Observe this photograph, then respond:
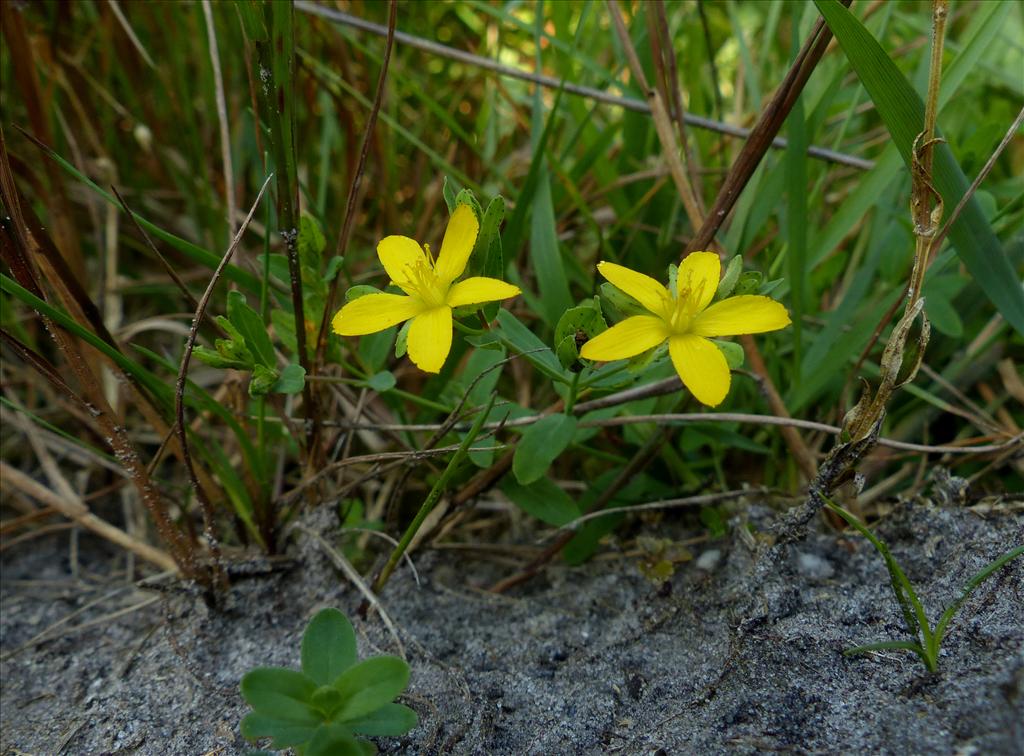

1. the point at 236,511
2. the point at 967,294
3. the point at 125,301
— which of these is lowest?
the point at 125,301

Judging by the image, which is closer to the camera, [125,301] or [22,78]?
[22,78]

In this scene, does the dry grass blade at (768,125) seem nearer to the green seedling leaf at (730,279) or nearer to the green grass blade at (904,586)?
the green seedling leaf at (730,279)

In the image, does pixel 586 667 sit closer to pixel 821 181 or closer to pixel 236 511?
pixel 236 511

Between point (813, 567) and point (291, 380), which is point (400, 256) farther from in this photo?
point (813, 567)

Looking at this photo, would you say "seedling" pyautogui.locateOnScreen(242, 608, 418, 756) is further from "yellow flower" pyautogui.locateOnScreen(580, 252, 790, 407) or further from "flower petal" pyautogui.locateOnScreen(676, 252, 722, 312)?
"flower petal" pyautogui.locateOnScreen(676, 252, 722, 312)

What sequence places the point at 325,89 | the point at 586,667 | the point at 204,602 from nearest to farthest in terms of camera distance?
the point at 586,667 < the point at 204,602 < the point at 325,89

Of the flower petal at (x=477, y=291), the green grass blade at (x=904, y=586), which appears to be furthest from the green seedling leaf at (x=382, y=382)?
the green grass blade at (x=904, y=586)

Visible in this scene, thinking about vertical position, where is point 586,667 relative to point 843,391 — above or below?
below

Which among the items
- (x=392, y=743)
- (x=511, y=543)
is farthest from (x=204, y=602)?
(x=511, y=543)
